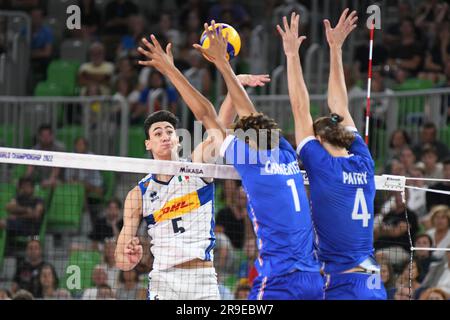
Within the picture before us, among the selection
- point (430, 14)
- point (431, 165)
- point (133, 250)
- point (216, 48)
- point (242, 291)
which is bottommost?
point (242, 291)

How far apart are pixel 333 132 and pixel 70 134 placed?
9420 mm

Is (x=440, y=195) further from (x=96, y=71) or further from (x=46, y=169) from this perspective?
(x=96, y=71)

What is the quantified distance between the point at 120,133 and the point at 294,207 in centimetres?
935

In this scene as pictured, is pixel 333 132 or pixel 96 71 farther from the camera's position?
pixel 96 71

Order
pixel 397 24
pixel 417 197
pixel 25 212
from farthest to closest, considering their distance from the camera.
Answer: pixel 397 24 → pixel 25 212 → pixel 417 197

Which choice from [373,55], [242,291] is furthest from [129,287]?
[373,55]

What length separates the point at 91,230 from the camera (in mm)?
16188

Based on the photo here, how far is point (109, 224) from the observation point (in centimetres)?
1563

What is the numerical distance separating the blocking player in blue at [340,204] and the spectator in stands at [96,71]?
10.6 metres

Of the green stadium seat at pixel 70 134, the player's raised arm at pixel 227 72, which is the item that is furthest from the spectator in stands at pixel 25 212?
the player's raised arm at pixel 227 72

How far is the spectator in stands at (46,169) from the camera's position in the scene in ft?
54.8

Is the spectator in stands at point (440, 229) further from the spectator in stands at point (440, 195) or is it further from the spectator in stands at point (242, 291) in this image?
the spectator in stands at point (242, 291)

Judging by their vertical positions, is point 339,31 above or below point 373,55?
below
